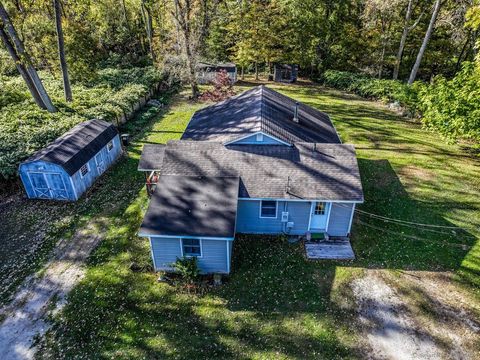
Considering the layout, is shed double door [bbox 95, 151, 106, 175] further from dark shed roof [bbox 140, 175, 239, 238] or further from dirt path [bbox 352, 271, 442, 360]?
dirt path [bbox 352, 271, 442, 360]

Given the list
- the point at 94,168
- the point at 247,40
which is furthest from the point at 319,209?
the point at 247,40

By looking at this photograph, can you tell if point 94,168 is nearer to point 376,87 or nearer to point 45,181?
point 45,181

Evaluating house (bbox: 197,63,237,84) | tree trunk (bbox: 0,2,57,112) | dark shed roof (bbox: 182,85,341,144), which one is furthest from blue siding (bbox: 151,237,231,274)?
house (bbox: 197,63,237,84)

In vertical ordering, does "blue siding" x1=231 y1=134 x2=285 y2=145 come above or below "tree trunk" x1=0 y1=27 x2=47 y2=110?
below

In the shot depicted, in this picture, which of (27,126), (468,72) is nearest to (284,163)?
(468,72)

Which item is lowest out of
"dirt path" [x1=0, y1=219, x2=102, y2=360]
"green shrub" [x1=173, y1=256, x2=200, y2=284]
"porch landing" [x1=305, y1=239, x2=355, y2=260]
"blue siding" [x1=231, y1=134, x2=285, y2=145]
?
"dirt path" [x1=0, y1=219, x2=102, y2=360]
